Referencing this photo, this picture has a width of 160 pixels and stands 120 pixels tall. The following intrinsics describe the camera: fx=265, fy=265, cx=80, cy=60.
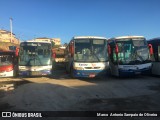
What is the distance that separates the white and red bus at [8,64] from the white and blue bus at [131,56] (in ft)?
25.0

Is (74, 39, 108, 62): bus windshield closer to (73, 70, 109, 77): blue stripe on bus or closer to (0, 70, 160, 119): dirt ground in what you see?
(73, 70, 109, 77): blue stripe on bus

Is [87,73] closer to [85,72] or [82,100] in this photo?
[85,72]

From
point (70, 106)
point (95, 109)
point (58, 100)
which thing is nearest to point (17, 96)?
point (58, 100)

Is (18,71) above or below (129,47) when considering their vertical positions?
below

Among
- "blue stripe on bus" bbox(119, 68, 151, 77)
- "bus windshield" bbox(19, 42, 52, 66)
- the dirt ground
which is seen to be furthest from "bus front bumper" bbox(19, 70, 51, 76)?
the dirt ground

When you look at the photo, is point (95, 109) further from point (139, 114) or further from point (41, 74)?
point (41, 74)

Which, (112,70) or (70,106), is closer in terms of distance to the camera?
(70,106)

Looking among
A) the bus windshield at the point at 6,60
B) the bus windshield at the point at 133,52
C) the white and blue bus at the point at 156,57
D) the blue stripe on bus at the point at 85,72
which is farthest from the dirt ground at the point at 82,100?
the bus windshield at the point at 6,60

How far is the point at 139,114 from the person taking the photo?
27.6ft

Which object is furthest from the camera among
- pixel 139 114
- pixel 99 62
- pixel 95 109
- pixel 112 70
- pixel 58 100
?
pixel 112 70

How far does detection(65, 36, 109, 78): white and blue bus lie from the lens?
58.2 ft

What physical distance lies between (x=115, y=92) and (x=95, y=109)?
3.62m

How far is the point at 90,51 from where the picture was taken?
17938mm

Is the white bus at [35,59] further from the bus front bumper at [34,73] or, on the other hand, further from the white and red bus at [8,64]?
the white and red bus at [8,64]
